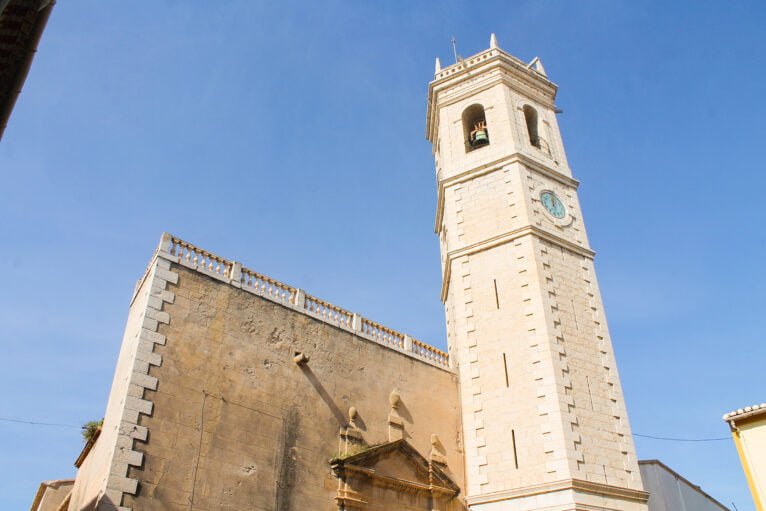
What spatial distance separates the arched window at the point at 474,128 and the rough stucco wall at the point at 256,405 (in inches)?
297

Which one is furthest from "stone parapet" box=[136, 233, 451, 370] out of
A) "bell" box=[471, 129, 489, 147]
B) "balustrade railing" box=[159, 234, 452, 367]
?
"bell" box=[471, 129, 489, 147]

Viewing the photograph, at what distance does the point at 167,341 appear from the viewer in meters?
12.9

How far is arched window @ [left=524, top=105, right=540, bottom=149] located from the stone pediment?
1067cm

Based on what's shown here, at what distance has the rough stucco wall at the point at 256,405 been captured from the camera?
12.0 m

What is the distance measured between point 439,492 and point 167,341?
6956 millimetres

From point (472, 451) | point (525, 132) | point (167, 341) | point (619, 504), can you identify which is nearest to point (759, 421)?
point (619, 504)

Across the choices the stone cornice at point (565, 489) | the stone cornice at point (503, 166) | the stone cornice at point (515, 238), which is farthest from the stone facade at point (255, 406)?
the stone cornice at point (503, 166)

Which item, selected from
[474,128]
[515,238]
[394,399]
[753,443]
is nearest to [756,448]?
[753,443]

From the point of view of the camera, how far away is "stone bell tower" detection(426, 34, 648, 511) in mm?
14156

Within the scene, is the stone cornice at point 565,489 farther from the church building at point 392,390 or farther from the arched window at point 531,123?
the arched window at point 531,123

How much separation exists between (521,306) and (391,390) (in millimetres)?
3774

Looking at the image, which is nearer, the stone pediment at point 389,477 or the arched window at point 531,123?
the stone pediment at point 389,477

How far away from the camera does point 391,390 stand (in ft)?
53.0

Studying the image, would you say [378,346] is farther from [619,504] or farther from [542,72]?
[542,72]
